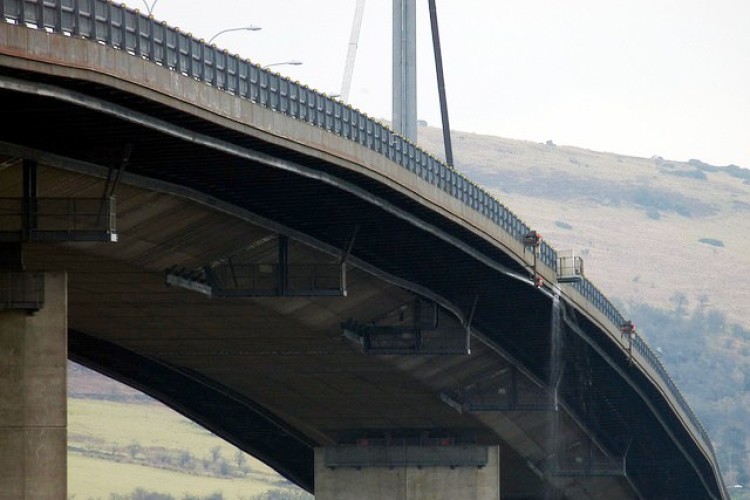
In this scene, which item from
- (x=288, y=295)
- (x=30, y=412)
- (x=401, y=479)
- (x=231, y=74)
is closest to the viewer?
(x=30, y=412)

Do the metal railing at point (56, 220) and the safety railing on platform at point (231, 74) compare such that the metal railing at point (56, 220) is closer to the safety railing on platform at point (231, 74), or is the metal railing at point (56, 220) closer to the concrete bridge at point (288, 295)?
the concrete bridge at point (288, 295)

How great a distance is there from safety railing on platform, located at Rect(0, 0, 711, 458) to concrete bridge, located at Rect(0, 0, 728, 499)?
8 cm

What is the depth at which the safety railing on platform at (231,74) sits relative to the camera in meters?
48.0

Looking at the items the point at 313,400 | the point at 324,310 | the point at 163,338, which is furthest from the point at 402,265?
the point at 313,400

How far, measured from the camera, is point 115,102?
5100 cm

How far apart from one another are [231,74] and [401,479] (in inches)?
1859

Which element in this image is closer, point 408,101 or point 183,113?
point 183,113

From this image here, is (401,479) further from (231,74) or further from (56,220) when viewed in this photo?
(56,220)

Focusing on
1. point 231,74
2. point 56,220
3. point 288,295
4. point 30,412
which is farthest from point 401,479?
point 30,412

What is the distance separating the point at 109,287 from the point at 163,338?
1154 cm

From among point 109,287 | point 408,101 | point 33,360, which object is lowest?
point 33,360

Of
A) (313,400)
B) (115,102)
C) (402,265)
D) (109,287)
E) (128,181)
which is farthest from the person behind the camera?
(313,400)

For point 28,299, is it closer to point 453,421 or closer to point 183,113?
point 183,113

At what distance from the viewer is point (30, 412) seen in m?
53.1
